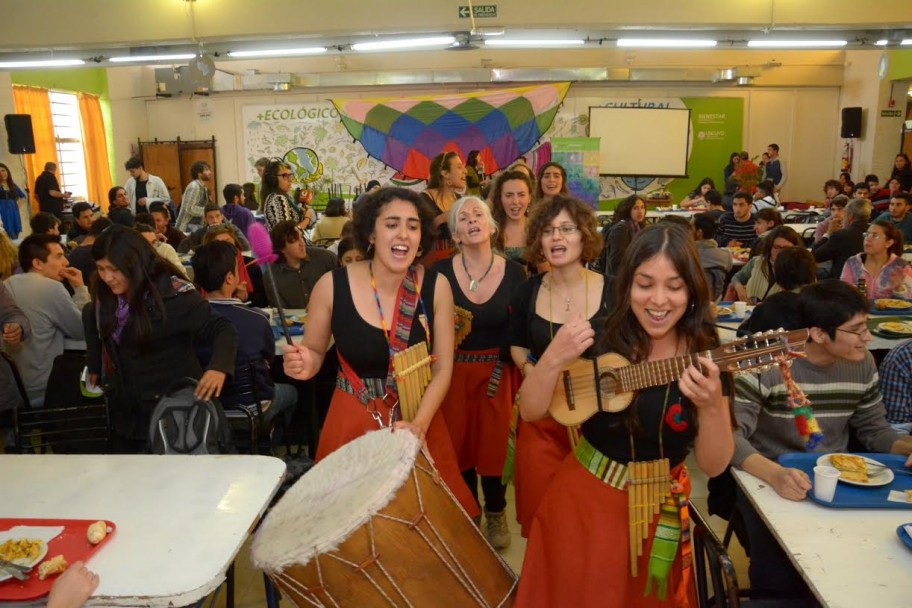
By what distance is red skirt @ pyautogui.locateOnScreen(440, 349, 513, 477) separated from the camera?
10.1 feet

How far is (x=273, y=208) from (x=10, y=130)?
700 centimetres

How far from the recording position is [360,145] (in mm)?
14391

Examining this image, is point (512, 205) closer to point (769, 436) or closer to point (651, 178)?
point (769, 436)

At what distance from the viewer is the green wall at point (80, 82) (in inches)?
458

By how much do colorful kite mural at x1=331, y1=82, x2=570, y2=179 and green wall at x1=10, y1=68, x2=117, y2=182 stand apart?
5.15 meters

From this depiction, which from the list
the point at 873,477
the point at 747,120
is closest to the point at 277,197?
the point at 873,477

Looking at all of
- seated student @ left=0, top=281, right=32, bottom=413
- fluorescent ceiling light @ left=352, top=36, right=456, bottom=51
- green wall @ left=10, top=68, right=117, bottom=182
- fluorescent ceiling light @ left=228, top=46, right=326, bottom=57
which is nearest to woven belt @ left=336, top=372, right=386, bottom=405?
seated student @ left=0, top=281, right=32, bottom=413

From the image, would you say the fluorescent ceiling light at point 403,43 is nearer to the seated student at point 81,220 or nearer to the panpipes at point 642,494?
the seated student at point 81,220

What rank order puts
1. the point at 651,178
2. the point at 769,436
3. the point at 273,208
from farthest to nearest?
the point at 651,178 → the point at 273,208 → the point at 769,436

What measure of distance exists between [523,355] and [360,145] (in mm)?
12296

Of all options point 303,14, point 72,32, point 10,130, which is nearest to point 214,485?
point 303,14

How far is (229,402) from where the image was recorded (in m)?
3.54

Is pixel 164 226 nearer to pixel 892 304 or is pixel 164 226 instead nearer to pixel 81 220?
pixel 81 220

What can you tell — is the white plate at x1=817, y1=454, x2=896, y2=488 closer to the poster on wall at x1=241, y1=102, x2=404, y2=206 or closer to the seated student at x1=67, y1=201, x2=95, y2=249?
the seated student at x1=67, y1=201, x2=95, y2=249
